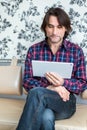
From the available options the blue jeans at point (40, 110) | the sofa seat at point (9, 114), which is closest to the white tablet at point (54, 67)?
the blue jeans at point (40, 110)

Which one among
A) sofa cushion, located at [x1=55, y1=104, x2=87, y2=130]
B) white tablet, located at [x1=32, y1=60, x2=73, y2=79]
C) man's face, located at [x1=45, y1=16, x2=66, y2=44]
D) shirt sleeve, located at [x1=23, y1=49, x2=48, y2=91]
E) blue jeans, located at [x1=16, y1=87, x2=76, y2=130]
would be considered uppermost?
man's face, located at [x1=45, y1=16, x2=66, y2=44]

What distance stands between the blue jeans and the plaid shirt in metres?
0.22

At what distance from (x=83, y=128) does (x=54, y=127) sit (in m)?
0.18

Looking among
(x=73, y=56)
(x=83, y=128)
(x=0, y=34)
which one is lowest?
(x=83, y=128)

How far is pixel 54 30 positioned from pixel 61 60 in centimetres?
22

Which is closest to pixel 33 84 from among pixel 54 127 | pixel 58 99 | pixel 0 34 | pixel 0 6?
pixel 58 99

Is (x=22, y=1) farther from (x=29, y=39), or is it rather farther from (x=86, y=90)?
(x=86, y=90)

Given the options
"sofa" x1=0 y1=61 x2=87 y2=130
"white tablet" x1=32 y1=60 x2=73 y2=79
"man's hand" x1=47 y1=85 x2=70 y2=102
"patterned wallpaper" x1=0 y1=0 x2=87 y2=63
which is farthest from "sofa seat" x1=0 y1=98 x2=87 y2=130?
"patterned wallpaper" x1=0 y1=0 x2=87 y2=63

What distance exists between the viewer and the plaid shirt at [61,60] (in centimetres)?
174

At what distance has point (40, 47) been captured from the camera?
6.09 ft

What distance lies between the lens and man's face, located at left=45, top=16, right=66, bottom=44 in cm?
174

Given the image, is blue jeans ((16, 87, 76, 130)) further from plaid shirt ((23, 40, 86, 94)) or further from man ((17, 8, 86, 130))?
plaid shirt ((23, 40, 86, 94))

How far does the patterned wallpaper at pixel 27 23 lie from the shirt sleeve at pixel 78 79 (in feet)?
0.88

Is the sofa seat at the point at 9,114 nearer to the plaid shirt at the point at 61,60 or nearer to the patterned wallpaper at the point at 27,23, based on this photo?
the plaid shirt at the point at 61,60
